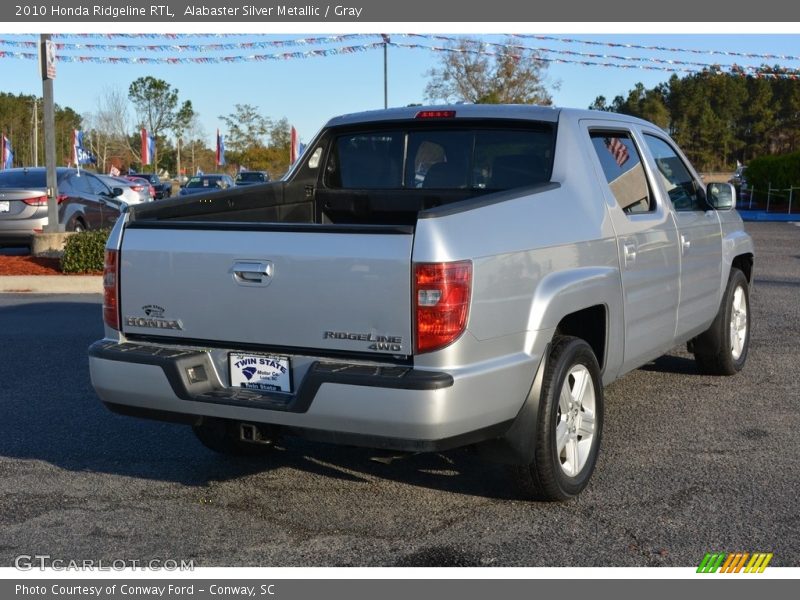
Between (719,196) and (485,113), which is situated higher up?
(485,113)

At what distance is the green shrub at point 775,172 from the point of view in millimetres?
31250

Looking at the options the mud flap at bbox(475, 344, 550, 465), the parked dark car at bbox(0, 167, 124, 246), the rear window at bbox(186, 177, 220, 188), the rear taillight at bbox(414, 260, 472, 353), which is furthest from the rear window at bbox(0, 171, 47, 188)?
the rear window at bbox(186, 177, 220, 188)

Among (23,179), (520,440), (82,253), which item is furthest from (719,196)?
(23,179)

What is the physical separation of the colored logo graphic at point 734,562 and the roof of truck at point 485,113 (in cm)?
244

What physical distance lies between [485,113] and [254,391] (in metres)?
2.20

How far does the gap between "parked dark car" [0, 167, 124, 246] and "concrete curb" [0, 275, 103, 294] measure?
8.98 feet

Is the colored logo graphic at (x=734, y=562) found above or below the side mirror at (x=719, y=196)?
→ below

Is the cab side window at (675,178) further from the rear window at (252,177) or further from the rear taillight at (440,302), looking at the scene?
the rear window at (252,177)

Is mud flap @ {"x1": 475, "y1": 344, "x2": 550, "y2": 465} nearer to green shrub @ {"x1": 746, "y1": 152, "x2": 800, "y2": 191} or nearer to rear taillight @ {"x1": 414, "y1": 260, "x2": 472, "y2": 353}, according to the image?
rear taillight @ {"x1": 414, "y1": 260, "x2": 472, "y2": 353}

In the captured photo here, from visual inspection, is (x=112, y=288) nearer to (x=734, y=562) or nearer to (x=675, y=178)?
(x=734, y=562)

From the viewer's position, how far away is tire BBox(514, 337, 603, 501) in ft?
14.7

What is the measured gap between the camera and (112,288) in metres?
4.76

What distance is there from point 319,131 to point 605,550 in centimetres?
321

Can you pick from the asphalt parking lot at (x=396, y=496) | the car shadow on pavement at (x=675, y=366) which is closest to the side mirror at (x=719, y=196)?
the asphalt parking lot at (x=396, y=496)
